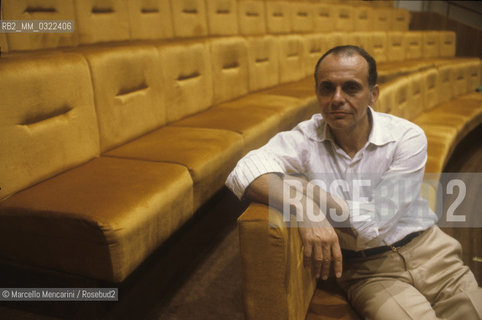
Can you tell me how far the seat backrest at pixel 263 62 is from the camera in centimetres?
152

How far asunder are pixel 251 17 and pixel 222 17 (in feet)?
0.77

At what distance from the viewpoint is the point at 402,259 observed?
61 centimetres

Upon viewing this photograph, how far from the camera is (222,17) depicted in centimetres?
173

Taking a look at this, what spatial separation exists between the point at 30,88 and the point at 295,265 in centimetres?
53

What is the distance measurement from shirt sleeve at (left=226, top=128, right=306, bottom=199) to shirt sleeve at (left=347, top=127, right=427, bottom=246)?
11 cm

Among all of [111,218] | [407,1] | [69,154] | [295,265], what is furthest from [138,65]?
[407,1]

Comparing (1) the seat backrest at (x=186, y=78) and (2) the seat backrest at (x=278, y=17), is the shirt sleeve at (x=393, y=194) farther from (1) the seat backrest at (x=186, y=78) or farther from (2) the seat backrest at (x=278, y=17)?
(2) the seat backrest at (x=278, y=17)

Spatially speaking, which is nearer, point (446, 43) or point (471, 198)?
point (471, 198)

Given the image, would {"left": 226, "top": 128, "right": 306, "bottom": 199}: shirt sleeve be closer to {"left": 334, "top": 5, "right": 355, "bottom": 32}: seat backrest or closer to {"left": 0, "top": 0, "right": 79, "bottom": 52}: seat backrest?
{"left": 0, "top": 0, "right": 79, "bottom": 52}: seat backrest

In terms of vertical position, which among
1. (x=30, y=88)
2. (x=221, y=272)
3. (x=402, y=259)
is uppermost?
(x=30, y=88)

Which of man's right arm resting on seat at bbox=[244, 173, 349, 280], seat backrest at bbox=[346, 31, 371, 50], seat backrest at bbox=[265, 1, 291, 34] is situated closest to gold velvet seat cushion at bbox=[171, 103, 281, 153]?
man's right arm resting on seat at bbox=[244, 173, 349, 280]

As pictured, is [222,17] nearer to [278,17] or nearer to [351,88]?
[278,17]

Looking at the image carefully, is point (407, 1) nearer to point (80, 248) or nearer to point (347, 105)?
point (347, 105)

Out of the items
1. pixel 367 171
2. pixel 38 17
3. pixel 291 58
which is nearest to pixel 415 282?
pixel 367 171
